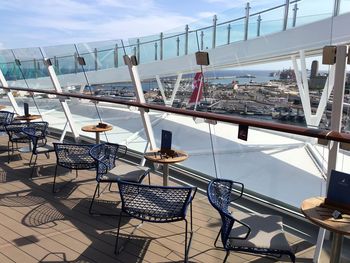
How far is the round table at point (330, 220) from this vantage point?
210cm

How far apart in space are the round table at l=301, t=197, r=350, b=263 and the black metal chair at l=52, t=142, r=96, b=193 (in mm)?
2863

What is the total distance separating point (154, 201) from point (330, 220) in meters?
1.41

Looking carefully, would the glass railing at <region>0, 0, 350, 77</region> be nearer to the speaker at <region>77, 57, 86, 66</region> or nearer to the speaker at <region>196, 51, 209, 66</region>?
the speaker at <region>77, 57, 86, 66</region>

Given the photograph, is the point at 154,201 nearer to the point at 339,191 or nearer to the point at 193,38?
the point at 339,191

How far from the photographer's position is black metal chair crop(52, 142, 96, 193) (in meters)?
4.39

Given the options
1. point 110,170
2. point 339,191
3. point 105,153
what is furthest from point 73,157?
point 339,191

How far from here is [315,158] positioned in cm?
465

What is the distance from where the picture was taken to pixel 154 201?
2922 millimetres

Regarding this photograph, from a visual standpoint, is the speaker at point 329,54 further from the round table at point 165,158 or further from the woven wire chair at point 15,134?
the woven wire chair at point 15,134

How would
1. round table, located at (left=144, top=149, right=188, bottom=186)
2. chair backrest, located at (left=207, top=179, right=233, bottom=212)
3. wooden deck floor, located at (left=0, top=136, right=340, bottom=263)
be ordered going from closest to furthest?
chair backrest, located at (left=207, top=179, right=233, bottom=212) < wooden deck floor, located at (left=0, top=136, right=340, bottom=263) < round table, located at (left=144, top=149, right=188, bottom=186)

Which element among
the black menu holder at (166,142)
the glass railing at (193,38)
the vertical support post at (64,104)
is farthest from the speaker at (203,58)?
the vertical support post at (64,104)

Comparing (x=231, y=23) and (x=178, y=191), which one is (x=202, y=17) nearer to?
(x=231, y=23)

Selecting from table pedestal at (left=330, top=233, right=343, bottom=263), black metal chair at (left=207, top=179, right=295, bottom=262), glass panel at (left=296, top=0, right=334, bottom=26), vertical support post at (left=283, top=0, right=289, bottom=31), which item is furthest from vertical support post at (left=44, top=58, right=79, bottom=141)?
table pedestal at (left=330, top=233, right=343, bottom=263)

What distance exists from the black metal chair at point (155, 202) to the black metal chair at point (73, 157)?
1618 millimetres
